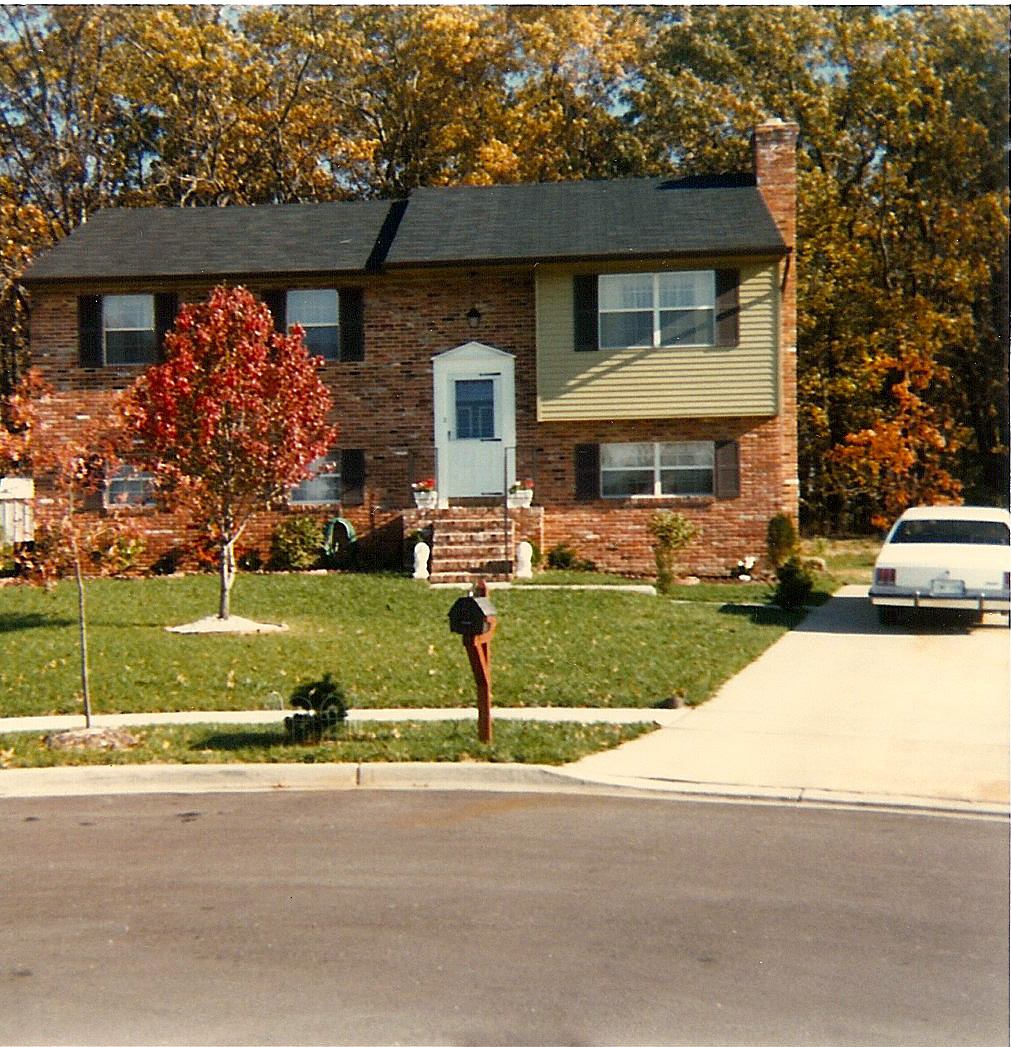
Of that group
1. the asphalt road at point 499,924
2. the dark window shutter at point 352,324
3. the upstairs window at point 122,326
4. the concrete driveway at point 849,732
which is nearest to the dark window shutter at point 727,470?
the dark window shutter at point 352,324

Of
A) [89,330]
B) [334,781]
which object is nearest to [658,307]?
[89,330]

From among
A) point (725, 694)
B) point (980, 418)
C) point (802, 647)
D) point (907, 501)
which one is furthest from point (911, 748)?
point (980, 418)

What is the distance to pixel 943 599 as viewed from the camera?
16750mm

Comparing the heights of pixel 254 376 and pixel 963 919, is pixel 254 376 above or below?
above

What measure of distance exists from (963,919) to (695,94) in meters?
30.4

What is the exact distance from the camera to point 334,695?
11023 millimetres

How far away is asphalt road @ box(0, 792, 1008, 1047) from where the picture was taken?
5.59m

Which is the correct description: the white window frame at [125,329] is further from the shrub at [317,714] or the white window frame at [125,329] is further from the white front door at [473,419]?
the shrub at [317,714]

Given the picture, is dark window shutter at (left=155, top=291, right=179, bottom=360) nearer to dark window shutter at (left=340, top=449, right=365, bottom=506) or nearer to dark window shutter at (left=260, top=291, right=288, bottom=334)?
dark window shutter at (left=260, top=291, right=288, bottom=334)

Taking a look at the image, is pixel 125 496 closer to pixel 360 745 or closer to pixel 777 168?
pixel 777 168

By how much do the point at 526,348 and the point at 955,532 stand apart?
8595 millimetres

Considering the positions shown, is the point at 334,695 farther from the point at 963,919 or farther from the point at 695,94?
the point at 695,94

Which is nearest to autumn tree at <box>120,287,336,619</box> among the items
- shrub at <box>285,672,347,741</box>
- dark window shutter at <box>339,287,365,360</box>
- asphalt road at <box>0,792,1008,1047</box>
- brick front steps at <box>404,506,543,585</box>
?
brick front steps at <box>404,506,543,585</box>

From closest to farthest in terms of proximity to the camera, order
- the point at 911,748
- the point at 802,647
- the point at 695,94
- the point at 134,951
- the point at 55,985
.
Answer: the point at 55,985
the point at 134,951
the point at 911,748
the point at 802,647
the point at 695,94
